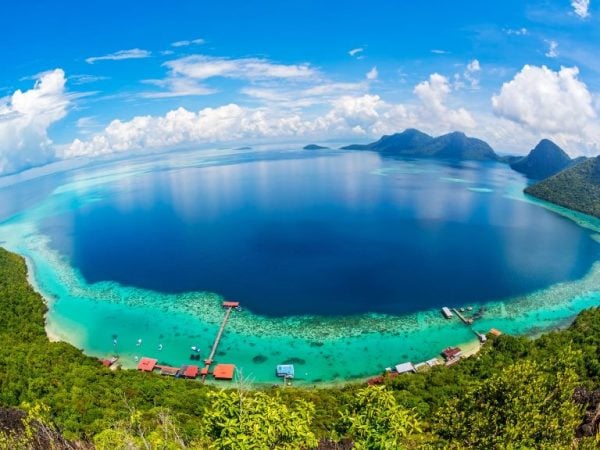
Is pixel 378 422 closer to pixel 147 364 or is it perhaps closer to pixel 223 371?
pixel 223 371

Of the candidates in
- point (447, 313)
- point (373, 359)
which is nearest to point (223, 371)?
point (373, 359)

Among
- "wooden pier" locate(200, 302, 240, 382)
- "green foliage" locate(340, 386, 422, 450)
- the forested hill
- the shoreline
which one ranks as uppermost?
"green foliage" locate(340, 386, 422, 450)

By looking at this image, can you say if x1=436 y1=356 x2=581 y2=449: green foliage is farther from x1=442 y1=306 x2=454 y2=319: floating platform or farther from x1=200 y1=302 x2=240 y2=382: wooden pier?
x1=442 y1=306 x2=454 y2=319: floating platform

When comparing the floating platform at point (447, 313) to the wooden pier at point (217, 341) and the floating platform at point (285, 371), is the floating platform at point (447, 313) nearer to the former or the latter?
the floating platform at point (285, 371)

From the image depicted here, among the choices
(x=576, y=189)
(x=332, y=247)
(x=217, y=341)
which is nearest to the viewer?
(x=217, y=341)

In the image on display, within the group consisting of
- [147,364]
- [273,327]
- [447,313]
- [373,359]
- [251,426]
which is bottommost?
[373,359]

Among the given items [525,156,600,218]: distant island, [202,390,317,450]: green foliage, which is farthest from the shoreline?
[525,156,600,218]: distant island

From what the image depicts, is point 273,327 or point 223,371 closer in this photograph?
point 223,371

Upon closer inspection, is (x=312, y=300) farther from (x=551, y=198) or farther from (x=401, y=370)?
(x=551, y=198)

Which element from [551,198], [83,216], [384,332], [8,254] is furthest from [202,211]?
[551,198]
